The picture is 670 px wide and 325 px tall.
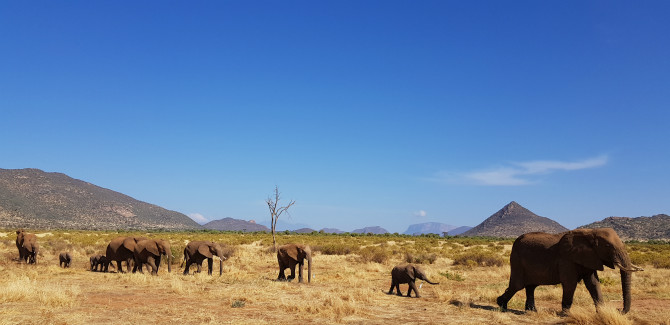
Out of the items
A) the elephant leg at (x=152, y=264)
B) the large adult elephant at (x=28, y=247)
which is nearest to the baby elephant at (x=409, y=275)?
the elephant leg at (x=152, y=264)

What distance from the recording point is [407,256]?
3431 centimetres

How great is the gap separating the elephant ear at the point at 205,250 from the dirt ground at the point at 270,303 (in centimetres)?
174

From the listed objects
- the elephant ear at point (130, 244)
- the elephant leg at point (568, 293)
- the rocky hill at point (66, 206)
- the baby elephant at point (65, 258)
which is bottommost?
the elephant leg at point (568, 293)

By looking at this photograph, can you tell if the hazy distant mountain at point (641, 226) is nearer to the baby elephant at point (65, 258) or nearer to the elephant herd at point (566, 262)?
the elephant herd at point (566, 262)

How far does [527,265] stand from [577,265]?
1366 mm

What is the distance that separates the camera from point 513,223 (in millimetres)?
173375

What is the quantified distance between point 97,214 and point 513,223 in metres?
138

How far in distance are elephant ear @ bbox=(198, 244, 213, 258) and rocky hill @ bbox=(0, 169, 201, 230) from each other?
326 feet

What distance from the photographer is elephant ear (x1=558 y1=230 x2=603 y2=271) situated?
1199cm

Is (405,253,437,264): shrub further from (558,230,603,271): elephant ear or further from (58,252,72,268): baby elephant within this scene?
(558,230,603,271): elephant ear

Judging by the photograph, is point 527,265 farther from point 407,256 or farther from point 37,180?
point 37,180

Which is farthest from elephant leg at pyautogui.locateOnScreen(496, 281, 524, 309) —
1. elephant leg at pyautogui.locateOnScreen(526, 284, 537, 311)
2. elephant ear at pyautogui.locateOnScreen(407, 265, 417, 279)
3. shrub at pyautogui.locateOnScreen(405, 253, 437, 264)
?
shrub at pyautogui.locateOnScreen(405, 253, 437, 264)

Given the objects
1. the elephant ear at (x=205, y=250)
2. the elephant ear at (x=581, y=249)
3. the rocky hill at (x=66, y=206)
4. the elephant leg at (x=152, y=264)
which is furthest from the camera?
the rocky hill at (x=66, y=206)

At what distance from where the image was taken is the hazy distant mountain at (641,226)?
114125 millimetres
